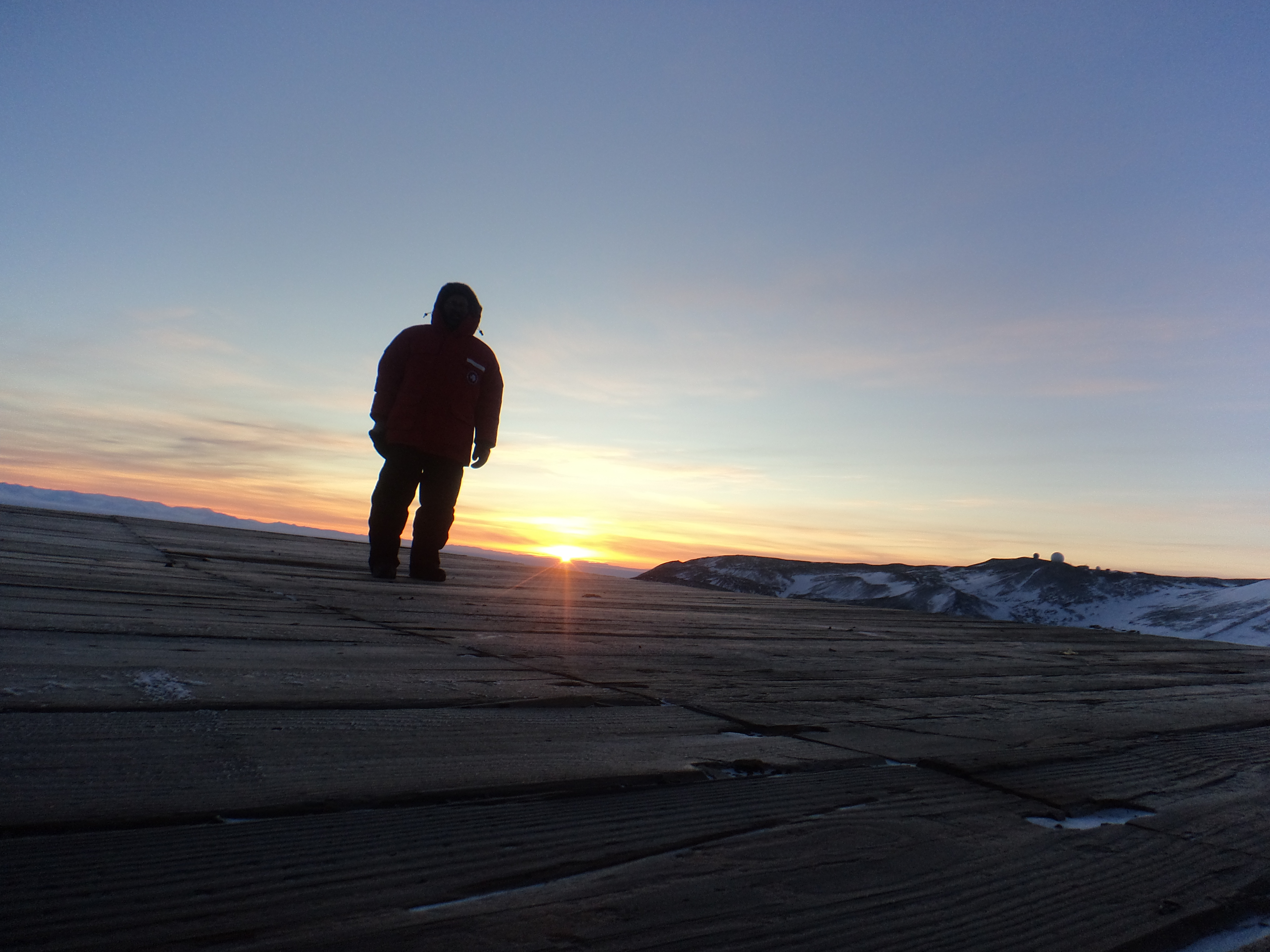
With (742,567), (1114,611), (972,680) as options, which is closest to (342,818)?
(972,680)

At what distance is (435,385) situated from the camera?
→ 149 inches

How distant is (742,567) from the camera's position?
7621 millimetres

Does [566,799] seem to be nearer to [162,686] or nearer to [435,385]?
[162,686]

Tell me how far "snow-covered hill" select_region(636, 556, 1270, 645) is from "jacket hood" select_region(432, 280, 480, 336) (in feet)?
10.00

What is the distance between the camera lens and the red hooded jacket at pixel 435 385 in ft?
12.2

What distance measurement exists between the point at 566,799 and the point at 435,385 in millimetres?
3258

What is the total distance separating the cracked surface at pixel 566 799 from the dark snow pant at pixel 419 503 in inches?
75.2

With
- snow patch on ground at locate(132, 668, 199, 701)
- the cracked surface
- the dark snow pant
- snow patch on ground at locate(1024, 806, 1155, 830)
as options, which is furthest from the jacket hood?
snow patch on ground at locate(1024, 806, 1155, 830)

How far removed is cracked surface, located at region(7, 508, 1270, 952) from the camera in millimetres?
513

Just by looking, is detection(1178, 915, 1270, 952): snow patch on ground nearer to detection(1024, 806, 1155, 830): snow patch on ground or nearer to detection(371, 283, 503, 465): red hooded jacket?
detection(1024, 806, 1155, 830): snow patch on ground

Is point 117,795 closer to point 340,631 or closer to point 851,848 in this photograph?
point 851,848

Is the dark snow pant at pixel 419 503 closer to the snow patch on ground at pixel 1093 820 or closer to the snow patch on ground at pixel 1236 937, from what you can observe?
the snow patch on ground at pixel 1093 820

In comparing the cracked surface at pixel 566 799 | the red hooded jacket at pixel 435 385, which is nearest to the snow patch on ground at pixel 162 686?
the cracked surface at pixel 566 799

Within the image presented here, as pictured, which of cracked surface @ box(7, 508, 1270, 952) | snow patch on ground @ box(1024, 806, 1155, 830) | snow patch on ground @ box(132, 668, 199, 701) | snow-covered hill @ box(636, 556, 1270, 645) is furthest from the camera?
snow-covered hill @ box(636, 556, 1270, 645)
